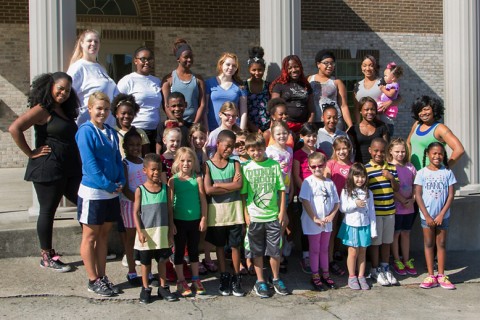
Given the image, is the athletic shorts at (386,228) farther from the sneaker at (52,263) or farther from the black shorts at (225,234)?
the sneaker at (52,263)

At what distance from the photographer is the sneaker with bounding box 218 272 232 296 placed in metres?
5.46

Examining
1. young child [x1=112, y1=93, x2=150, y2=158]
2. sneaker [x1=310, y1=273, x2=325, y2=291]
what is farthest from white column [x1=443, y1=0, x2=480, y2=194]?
young child [x1=112, y1=93, x2=150, y2=158]

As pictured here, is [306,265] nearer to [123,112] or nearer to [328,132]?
[328,132]

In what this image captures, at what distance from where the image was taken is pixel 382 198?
600cm

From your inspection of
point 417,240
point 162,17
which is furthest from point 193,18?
point 417,240

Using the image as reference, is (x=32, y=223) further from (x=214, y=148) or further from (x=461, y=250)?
(x=461, y=250)

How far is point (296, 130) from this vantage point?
6586 mm

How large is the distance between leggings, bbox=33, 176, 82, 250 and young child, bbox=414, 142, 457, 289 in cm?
334

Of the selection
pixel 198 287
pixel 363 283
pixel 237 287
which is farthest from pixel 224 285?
pixel 363 283

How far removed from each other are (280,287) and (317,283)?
0.42 metres

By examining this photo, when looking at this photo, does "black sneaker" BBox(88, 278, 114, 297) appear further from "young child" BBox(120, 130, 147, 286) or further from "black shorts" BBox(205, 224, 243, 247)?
"black shorts" BBox(205, 224, 243, 247)

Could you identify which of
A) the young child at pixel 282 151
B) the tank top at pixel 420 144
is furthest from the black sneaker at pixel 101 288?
the tank top at pixel 420 144

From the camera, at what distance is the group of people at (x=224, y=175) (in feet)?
17.2

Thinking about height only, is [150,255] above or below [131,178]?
below
